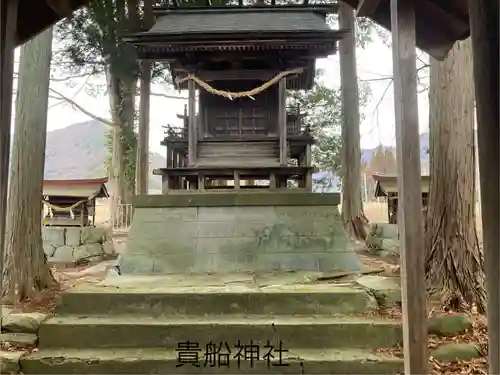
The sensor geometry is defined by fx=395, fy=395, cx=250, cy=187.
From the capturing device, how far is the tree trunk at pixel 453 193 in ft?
15.4

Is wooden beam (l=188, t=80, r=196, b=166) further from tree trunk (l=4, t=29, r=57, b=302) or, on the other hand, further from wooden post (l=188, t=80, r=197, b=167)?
tree trunk (l=4, t=29, r=57, b=302)

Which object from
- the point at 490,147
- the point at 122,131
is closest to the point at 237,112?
the point at 490,147

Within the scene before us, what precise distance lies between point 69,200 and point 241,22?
624 centimetres

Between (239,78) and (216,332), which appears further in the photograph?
(239,78)

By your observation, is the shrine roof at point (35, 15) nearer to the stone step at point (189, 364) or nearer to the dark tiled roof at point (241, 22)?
the stone step at point (189, 364)

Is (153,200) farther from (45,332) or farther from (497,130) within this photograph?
(497,130)

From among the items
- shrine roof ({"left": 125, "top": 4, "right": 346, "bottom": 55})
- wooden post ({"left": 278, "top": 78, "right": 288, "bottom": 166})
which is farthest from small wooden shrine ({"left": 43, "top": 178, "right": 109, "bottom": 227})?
wooden post ({"left": 278, "top": 78, "right": 288, "bottom": 166})

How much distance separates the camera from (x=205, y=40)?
776 centimetres

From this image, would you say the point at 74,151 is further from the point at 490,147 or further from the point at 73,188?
the point at 490,147

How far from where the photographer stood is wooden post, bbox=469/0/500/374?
175 cm

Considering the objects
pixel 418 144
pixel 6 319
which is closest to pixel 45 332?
pixel 6 319

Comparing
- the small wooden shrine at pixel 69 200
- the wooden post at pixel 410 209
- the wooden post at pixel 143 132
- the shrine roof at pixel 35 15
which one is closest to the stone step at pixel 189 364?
the wooden post at pixel 410 209

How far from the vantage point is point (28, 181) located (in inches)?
221

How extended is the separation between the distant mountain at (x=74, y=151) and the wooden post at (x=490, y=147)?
54173mm
